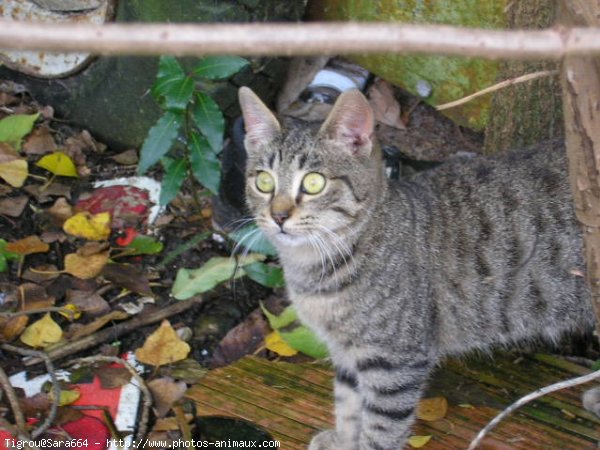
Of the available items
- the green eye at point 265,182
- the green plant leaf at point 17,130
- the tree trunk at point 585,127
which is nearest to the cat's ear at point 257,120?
the green eye at point 265,182

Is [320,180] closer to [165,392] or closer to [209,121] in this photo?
[209,121]

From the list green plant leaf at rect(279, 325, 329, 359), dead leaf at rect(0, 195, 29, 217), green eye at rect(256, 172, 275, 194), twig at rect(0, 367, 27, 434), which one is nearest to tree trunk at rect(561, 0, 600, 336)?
green eye at rect(256, 172, 275, 194)

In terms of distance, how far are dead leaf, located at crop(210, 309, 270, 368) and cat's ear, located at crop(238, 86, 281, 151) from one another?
1.03 m

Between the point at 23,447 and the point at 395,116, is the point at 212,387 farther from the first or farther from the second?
the point at 395,116

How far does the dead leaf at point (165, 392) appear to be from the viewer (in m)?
3.33

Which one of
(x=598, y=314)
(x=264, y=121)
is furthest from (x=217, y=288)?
(x=598, y=314)

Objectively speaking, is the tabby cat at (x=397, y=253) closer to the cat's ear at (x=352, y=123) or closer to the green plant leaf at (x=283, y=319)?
the cat's ear at (x=352, y=123)

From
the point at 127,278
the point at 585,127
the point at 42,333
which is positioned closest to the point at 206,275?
the point at 127,278

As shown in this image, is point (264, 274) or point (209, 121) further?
point (264, 274)

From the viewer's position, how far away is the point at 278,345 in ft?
11.6

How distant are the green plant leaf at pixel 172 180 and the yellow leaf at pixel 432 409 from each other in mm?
1462

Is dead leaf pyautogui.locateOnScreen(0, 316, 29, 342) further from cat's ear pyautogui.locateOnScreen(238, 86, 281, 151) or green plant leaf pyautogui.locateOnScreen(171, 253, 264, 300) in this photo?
cat's ear pyautogui.locateOnScreen(238, 86, 281, 151)

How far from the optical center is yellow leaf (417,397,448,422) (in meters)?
3.07

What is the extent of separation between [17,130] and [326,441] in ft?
8.27
